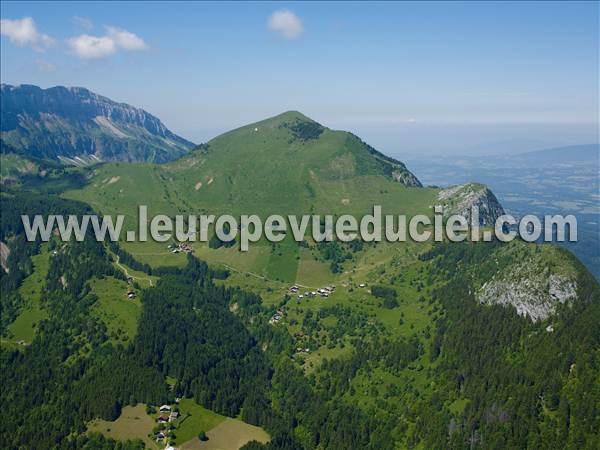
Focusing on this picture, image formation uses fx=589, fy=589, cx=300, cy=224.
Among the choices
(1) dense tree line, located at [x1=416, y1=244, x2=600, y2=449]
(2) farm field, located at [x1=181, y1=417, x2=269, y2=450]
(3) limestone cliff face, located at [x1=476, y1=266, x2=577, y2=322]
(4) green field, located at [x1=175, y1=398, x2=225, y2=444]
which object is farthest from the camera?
(3) limestone cliff face, located at [x1=476, y1=266, x2=577, y2=322]

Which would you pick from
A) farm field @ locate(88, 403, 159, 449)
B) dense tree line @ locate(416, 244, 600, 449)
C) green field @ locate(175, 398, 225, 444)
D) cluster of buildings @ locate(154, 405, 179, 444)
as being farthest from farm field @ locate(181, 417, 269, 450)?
dense tree line @ locate(416, 244, 600, 449)

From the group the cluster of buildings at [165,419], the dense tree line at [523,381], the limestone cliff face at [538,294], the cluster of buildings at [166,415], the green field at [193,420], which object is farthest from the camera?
the limestone cliff face at [538,294]

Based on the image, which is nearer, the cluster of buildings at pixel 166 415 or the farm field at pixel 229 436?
the farm field at pixel 229 436

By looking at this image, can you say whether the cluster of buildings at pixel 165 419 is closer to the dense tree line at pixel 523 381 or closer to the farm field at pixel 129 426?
the farm field at pixel 129 426

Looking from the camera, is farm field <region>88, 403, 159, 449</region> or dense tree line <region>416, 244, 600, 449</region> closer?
dense tree line <region>416, 244, 600, 449</region>

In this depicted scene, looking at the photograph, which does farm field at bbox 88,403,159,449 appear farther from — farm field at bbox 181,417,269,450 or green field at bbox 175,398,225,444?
farm field at bbox 181,417,269,450

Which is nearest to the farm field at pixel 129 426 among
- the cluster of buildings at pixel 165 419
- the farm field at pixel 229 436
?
the cluster of buildings at pixel 165 419

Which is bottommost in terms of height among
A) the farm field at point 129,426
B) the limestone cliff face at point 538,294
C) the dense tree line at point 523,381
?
the farm field at point 129,426

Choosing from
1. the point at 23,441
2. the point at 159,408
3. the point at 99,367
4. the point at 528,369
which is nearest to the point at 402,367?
the point at 528,369

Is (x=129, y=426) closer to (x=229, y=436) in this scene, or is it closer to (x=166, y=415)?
(x=166, y=415)

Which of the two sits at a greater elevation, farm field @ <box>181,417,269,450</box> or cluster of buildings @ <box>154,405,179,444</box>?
cluster of buildings @ <box>154,405,179,444</box>

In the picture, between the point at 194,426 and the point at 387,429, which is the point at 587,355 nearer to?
the point at 387,429
